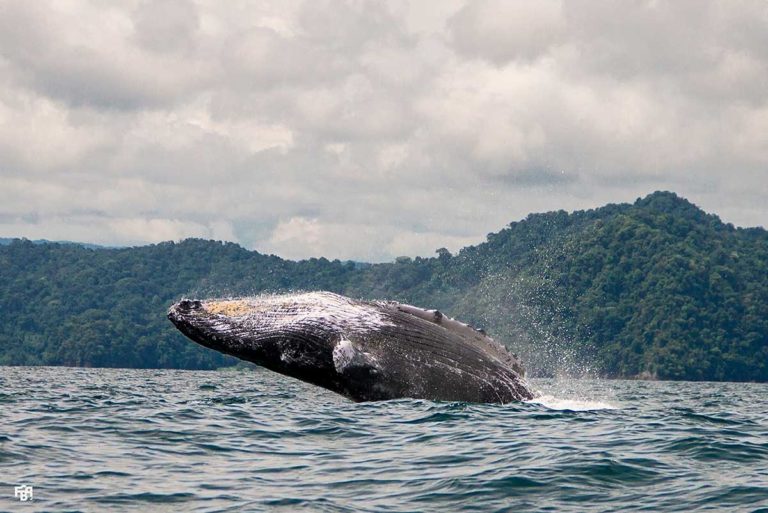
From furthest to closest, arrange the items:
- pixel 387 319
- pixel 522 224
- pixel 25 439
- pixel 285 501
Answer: pixel 522 224 → pixel 387 319 → pixel 25 439 → pixel 285 501

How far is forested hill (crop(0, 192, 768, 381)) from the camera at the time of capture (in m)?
122

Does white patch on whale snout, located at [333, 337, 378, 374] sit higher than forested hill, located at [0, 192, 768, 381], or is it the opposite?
forested hill, located at [0, 192, 768, 381]

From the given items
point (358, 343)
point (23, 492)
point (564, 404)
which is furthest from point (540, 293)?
point (23, 492)

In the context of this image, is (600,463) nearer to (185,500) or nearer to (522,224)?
(185,500)

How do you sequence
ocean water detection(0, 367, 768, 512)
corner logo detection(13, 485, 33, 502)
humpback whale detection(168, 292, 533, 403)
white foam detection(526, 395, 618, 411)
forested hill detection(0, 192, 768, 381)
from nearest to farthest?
corner logo detection(13, 485, 33, 502)
ocean water detection(0, 367, 768, 512)
humpback whale detection(168, 292, 533, 403)
white foam detection(526, 395, 618, 411)
forested hill detection(0, 192, 768, 381)

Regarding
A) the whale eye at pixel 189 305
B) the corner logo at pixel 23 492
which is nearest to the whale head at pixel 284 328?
the whale eye at pixel 189 305

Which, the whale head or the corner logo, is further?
the whale head

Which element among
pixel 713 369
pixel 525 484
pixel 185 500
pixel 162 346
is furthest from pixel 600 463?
pixel 162 346

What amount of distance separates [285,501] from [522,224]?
173306mm

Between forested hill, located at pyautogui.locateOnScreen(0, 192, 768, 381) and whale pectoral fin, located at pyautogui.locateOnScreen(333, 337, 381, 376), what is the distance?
101946mm

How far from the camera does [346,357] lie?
12641 mm

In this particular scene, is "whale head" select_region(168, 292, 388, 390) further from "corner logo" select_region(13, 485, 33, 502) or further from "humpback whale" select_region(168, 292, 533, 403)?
"corner logo" select_region(13, 485, 33, 502)

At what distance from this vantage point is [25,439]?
474 inches

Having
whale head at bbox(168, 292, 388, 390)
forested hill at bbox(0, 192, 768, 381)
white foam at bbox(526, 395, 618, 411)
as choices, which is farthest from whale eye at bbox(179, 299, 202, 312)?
forested hill at bbox(0, 192, 768, 381)
